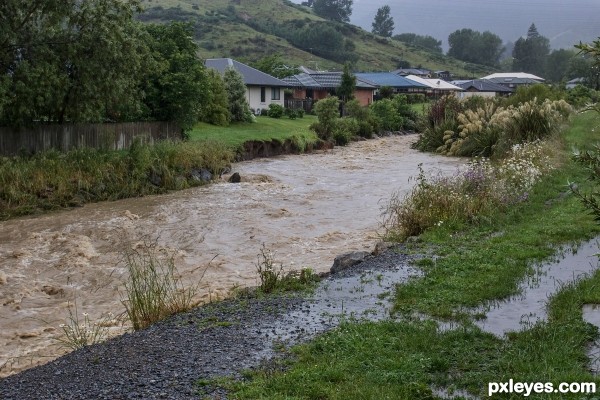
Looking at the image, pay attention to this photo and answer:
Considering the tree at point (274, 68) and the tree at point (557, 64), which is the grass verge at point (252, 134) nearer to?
the tree at point (274, 68)

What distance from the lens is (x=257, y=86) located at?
5997 centimetres

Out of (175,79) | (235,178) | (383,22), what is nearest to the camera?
(235,178)

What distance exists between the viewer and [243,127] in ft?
144

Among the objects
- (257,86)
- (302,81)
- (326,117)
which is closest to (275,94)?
(257,86)

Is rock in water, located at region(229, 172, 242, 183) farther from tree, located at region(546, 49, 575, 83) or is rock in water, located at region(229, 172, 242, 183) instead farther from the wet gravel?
tree, located at region(546, 49, 575, 83)

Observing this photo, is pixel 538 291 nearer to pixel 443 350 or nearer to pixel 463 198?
pixel 443 350

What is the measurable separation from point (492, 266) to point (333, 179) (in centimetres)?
1864

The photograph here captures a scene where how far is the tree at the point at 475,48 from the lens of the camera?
173 meters

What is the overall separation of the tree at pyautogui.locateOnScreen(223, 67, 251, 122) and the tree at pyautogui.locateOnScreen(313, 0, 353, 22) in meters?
144

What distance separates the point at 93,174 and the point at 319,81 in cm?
5438

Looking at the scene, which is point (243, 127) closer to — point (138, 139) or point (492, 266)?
point (138, 139)

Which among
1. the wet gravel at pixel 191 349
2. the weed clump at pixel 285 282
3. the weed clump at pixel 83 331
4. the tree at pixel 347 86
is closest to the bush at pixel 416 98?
the tree at pixel 347 86

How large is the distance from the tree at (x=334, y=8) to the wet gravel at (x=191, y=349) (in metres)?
183

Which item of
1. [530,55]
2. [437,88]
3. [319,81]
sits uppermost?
[530,55]
